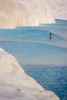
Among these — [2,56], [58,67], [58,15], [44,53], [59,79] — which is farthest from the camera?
[58,15]

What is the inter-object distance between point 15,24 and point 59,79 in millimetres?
11479

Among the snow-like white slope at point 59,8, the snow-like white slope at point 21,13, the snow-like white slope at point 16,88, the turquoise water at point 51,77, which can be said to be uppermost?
the snow-like white slope at point 59,8

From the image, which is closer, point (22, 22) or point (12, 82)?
point (12, 82)

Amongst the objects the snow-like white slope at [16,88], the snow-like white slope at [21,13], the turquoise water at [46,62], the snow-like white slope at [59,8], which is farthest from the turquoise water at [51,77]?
the snow-like white slope at [59,8]

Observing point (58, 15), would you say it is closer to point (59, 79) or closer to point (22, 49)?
point (22, 49)

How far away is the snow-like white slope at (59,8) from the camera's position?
3790 centimetres

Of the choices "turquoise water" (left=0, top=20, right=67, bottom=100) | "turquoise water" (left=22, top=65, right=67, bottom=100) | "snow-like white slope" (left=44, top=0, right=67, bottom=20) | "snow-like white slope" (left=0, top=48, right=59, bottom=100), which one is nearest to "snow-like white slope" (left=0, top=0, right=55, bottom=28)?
"turquoise water" (left=0, top=20, right=67, bottom=100)

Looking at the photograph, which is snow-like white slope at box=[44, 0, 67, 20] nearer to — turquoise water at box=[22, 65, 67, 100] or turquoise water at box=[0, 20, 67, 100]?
turquoise water at box=[0, 20, 67, 100]

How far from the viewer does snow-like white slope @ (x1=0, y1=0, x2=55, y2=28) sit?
15.2m

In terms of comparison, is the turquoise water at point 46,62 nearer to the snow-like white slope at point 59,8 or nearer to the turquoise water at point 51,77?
the turquoise water at point 51,77

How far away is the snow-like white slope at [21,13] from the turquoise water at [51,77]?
936 cm

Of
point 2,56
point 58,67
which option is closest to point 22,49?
point 58,67

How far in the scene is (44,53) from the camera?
7.11m

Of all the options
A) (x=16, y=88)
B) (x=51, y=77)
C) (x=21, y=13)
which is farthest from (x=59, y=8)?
(x=16, y=88)
